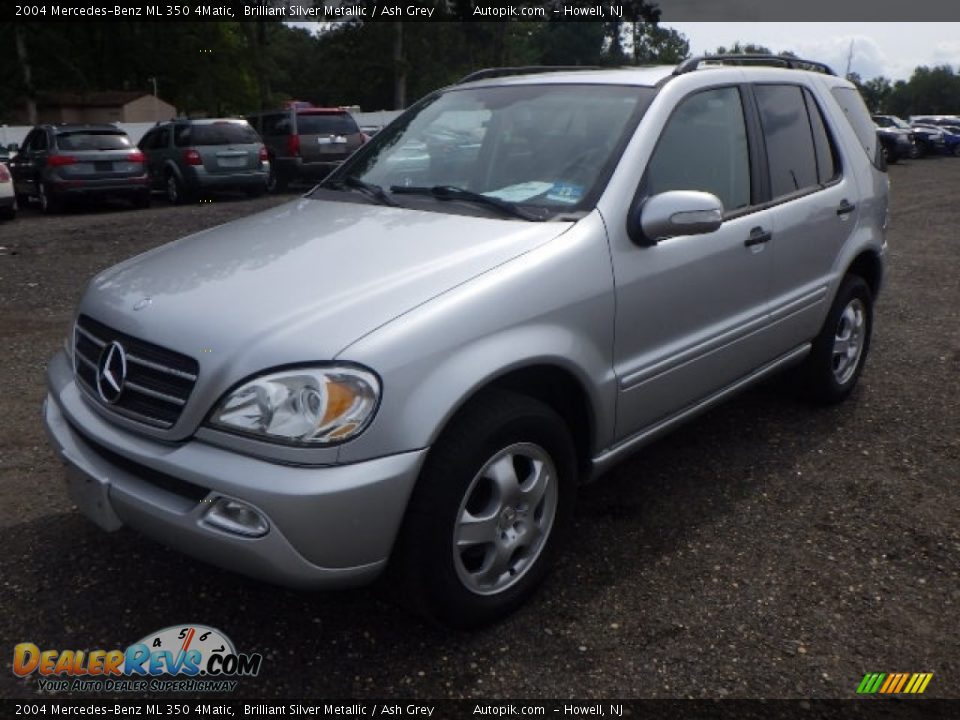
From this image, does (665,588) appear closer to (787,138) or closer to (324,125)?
(787,138)

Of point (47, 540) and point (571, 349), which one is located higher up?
point (571, 349)

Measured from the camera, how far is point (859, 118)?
15.9 feet

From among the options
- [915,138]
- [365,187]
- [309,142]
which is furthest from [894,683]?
[915,138]

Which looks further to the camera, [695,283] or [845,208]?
[845,208]

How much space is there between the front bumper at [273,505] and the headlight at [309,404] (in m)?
0.09

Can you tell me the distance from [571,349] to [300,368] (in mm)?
916

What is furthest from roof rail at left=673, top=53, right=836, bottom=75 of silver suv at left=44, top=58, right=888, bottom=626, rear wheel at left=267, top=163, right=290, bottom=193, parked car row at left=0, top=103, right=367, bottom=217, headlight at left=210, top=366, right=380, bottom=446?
rear wheel at left=267, top=163, right=290, bottom=193

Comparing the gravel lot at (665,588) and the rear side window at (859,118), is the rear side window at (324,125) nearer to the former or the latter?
the gravel lot at (665,588)

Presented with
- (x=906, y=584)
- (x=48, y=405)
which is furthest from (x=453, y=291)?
(x=906, y=584)

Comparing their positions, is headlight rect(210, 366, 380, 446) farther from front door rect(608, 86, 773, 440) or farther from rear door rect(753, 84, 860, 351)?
rear door rect(753, 84, 860, 351)

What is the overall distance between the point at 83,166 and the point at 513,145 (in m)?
12.3

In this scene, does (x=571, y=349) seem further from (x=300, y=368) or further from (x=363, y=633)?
(x=363, y=633)

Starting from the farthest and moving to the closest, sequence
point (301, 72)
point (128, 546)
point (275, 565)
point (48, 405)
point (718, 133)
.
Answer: point (301, 72)
point (718, 133)
point (128, 546)
point (48, 405)
point (275, 565)

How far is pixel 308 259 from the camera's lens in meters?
2.87
